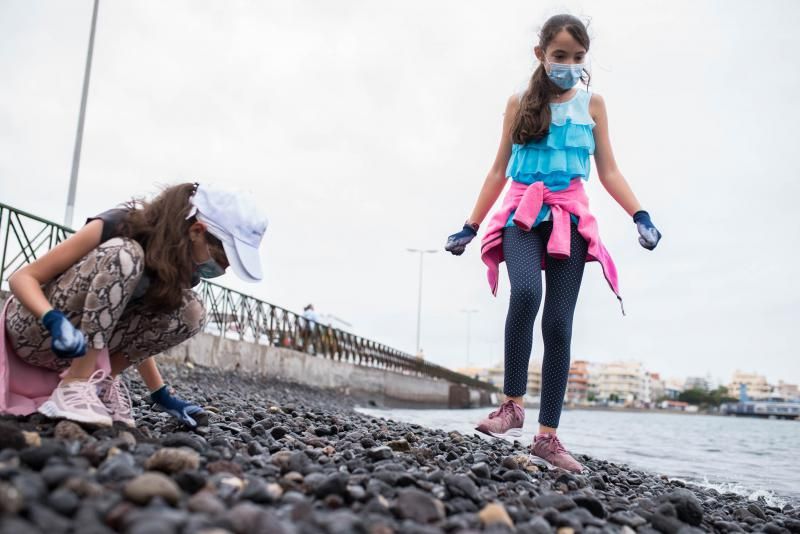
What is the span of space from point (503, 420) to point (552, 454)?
0.28 meters

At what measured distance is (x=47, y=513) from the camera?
1226 millimetres

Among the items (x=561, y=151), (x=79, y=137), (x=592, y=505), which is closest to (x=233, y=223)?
(x=592, y=505)

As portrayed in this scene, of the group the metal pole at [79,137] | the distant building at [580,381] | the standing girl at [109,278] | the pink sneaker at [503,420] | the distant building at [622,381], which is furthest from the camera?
the distant building at [622,381]

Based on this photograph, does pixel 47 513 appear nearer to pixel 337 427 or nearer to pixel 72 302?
pixel 72 302

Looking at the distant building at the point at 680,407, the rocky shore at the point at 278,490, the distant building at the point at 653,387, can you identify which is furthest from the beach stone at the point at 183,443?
the distant building at the point at 653,387

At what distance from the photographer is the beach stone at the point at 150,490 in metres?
1.39

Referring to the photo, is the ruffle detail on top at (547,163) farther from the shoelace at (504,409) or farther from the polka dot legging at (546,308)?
the shoelace at (504,409)

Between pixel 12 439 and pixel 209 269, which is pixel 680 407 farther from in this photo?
pixel 12 439

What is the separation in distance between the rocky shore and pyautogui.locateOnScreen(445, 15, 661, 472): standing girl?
0.41 meters

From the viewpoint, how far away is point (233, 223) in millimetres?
2244

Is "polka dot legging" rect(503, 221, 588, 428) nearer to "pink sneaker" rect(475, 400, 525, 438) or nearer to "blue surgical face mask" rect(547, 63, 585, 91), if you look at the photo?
"pink sneaker" rect(475, 400, 525, 438)

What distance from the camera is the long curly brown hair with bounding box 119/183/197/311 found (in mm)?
2234

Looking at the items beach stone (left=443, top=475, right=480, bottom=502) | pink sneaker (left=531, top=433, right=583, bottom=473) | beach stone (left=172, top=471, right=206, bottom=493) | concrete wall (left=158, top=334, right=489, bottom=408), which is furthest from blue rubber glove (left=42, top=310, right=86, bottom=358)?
concrete wall (left=158, top=334, right=489, bottom=408)

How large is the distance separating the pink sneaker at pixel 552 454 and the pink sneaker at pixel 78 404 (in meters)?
1.81
